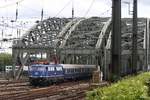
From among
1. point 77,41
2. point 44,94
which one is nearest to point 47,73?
point 44,94

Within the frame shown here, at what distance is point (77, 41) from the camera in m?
112

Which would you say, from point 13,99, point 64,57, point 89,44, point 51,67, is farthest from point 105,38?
point 13,99

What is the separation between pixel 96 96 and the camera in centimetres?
1488

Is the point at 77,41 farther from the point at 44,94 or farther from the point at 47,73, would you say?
the point at 44,94

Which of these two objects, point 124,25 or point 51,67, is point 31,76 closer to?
point 51,67

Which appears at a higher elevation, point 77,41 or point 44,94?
point 77,41

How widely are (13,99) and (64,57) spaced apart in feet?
209

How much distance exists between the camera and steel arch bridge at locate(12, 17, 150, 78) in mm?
90250

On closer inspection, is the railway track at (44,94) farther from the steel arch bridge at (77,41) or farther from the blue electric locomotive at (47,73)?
the steel arch bridge at (77,41)

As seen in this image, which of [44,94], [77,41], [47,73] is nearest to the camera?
[44,94]

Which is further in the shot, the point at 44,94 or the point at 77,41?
the point at 77,41

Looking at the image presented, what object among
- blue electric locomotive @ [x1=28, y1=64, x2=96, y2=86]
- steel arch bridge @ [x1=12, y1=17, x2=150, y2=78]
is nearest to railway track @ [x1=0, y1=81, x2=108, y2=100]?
blue electric locomotive @ [x1=28, y1=64, x2=96, y2=86]

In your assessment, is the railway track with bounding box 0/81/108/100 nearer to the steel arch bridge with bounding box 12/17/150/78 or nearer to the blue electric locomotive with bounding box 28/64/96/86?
the blue electric locomotive with bounding box 28/64/96/86

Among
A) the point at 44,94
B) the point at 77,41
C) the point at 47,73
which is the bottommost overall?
the point at 44,94
